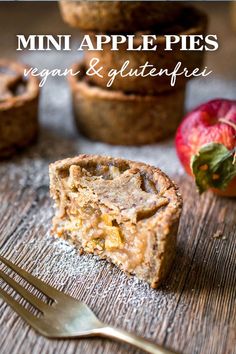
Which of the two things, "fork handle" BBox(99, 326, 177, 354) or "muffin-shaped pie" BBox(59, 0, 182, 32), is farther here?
"muffin-shaped pie" BBox(59, 0, 182, 32)

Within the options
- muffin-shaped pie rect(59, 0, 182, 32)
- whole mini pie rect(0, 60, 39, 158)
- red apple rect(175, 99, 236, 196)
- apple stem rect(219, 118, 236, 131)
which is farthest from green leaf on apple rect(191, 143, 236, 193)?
whole mini pie rect(0, 60, 39, 158)

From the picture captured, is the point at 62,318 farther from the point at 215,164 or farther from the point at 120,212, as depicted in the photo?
the point at 215,164

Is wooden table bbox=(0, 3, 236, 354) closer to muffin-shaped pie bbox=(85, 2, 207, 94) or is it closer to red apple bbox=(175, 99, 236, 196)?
red apple bbox=(175, 99, 236, 196)

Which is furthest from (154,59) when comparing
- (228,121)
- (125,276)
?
(125,276)

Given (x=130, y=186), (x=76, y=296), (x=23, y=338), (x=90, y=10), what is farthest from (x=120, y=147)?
(x=23, y=338)

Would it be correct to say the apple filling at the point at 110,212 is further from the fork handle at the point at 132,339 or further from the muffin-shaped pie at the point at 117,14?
the muffin-shaped pie at the point at 117,14

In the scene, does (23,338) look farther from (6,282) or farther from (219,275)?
(219,275)
